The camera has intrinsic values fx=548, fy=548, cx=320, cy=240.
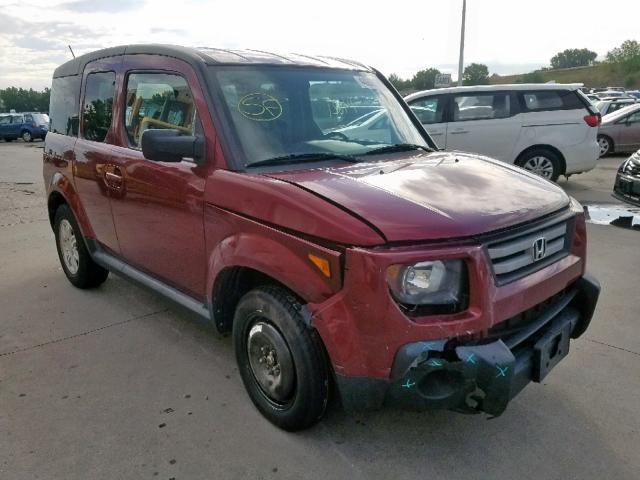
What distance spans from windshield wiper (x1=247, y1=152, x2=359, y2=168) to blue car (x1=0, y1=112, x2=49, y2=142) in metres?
29.7

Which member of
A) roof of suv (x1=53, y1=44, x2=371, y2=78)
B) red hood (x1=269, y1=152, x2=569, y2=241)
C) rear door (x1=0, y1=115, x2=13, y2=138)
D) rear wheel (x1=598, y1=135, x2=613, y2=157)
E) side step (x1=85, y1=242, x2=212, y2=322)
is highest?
roof of suv (x1=53, y1=44, x2=371, y2=78)

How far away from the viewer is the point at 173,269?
11.2ft

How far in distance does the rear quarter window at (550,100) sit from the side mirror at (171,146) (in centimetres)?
764

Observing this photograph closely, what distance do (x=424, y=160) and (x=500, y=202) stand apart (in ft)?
2.51

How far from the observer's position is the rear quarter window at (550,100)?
912 cm

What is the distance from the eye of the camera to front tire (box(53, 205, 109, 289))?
4652mm

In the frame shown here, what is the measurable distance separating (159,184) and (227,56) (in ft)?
2.82

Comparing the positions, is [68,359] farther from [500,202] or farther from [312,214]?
[500,202]

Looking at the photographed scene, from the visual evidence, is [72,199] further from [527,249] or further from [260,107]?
[527,249]

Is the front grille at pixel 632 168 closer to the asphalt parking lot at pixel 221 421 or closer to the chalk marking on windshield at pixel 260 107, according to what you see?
the asphalt parking lot at pixel 221 421

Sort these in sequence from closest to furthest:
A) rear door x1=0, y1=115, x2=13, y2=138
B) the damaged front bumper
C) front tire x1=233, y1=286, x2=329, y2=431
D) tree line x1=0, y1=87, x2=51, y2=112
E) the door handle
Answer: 1. the damaged front bumper
2. front tire x1=233, y1=286, x2=329, y2=431
3. the door handle
4. rear door x1=0, y1=115, x2=13, y2=138
5. tree line x1=0, y1=87, x2=51, y2=112

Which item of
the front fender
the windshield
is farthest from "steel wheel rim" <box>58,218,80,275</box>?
the windshield

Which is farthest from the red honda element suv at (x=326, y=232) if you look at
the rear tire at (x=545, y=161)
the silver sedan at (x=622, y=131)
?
the silver sedan at (x=622, y=131)

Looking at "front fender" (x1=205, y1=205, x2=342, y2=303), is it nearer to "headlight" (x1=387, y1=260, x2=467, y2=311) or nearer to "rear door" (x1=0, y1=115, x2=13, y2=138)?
"headlight" (x1=387, y1=260, x2=467, y2=311)
